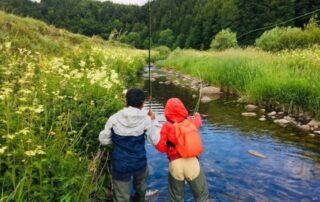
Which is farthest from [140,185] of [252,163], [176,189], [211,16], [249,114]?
[211,16]

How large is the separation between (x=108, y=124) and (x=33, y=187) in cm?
161

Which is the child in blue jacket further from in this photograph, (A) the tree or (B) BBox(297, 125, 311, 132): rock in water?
(A) the tree

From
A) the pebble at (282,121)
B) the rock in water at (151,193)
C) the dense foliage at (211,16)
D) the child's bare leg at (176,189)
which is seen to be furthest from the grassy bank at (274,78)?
the dense foliage at (211,16)

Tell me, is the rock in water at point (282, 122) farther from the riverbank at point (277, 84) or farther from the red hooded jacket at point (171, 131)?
the red hooded jacket at point (171, 131)

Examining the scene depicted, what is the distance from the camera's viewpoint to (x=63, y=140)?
3.99 meters

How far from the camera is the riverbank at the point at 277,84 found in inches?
424

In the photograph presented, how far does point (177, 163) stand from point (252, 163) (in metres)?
3.22

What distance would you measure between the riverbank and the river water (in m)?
1.02

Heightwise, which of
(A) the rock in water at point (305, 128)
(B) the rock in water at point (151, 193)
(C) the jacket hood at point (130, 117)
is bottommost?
(B) the rock in water at point (151, 193)

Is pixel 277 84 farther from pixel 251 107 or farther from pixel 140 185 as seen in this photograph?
pixel 140 185

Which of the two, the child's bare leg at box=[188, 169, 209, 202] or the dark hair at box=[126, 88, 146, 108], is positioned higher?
the dark hair at box=[126, 88, 146, 108]

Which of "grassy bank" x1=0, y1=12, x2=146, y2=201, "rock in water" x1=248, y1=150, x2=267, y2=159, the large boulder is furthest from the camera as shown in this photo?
the large boulder

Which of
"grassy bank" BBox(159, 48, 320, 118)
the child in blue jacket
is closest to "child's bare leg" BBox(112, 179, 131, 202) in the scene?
the child in blue jacket

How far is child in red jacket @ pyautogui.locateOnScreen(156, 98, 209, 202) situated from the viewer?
489 cm
